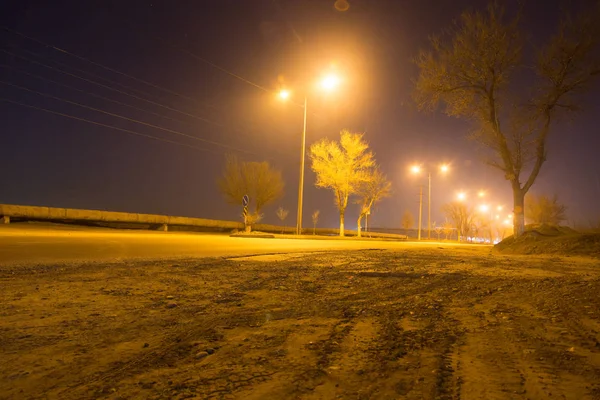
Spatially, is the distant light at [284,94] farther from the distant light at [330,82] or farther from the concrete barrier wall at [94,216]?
the concrete barrier wall at [94,216]

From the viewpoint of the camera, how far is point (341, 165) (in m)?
35.1

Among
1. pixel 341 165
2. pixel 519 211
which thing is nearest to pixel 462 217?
pixel 341 165

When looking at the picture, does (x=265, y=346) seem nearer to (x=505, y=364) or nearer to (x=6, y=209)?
(x=505, y=364)

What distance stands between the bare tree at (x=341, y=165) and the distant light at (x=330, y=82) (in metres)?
11.5

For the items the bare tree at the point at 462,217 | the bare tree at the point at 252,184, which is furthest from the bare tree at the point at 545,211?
the bare tree at the point at 252,184

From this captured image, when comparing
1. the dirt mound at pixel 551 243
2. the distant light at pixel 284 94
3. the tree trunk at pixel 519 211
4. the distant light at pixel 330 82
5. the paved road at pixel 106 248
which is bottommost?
the paved road at pixel 106 248

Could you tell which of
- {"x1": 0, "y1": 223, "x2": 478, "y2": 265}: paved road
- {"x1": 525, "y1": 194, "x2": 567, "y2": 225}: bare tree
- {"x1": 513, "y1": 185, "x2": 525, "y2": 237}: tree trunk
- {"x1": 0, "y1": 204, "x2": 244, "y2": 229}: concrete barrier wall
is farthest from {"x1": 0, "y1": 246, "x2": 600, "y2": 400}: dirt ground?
{"x1": 525, "y1": 194, "x2": 567, "y2": 225}: bare tree

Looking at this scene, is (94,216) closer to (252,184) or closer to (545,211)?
(252,184)

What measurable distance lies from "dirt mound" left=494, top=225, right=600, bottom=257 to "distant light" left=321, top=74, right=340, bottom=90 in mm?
13918

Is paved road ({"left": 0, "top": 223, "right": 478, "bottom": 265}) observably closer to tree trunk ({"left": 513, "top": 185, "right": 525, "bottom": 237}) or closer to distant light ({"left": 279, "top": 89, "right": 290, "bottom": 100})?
tree trunk ({"left": 513, "top": 185, "right": 525, "bottom": 237})

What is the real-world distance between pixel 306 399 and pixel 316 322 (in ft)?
4.40

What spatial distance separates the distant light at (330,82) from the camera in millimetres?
23500

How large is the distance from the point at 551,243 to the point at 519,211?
2.81 m

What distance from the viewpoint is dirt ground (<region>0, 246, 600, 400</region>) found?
201cm
